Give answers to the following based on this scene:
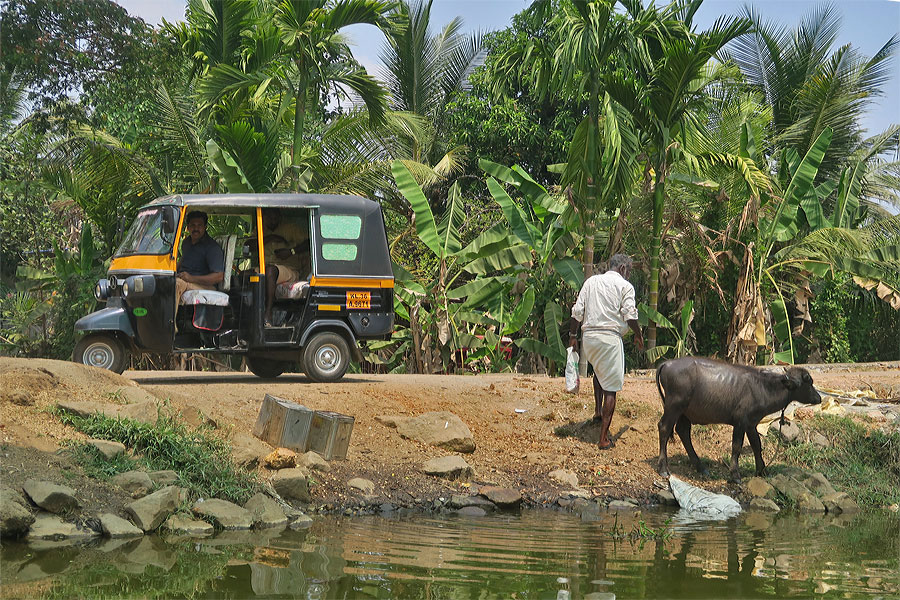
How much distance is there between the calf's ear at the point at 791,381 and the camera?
9164mm

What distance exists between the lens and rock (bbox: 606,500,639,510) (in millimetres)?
8789

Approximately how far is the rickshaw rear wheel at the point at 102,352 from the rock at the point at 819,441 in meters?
7.77

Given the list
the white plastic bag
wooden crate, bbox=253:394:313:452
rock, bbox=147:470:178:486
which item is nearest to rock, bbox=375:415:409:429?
wooden crate, bbox=253:394:313:452

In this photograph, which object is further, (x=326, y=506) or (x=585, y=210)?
(x=585, y=210)

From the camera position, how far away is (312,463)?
8.49 metres

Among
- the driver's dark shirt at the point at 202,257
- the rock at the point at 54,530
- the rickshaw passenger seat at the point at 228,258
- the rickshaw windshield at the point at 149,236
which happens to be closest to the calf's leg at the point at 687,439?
the rickshaw passenger seat at the point at 228,258

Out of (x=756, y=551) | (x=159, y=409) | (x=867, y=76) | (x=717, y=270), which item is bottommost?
(x=756, y=551)

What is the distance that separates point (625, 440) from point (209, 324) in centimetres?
492

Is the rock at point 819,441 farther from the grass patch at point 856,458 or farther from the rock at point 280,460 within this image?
the rock at point 280,460

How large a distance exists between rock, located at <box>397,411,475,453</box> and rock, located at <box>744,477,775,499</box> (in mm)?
2770

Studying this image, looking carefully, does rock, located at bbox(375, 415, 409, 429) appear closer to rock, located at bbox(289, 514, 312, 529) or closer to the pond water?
the pond water

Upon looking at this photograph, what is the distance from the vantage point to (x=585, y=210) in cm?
1379

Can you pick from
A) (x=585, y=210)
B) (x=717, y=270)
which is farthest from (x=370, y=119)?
(x=717, y=270)

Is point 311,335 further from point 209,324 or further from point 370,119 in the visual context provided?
point 370,119
